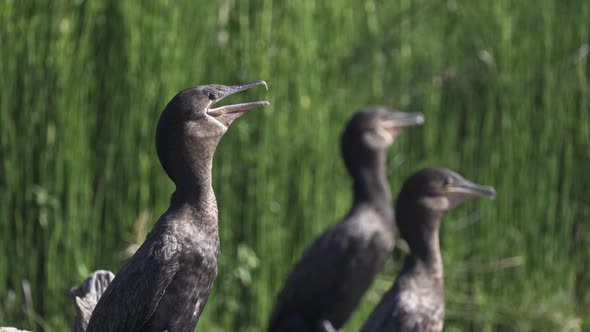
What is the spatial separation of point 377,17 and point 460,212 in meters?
1.34

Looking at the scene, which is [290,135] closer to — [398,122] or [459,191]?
[398,122]

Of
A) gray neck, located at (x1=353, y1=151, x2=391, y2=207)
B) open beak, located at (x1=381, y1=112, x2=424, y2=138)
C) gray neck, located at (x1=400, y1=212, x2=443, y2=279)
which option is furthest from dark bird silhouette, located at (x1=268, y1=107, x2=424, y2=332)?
gray neck, located at (x1=400, y1=212, x2=443, y2=279)

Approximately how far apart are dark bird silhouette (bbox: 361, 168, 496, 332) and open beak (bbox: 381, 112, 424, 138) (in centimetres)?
117

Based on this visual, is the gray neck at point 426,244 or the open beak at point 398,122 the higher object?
the open beak at point 398,122

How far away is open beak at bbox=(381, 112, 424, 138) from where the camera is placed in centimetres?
616

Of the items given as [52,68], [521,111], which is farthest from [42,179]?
[521,111]

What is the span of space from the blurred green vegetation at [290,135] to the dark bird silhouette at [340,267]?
0.45 meters

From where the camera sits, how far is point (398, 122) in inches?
245

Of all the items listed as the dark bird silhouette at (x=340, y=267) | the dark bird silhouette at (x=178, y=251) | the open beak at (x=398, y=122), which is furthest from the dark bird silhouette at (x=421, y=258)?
the dark bird silhouette at (x=178, y=251)

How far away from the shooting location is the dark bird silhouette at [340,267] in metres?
5.60

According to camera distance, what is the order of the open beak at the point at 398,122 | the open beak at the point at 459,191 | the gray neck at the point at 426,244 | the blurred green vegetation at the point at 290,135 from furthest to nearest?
the open beak at the point at 398,122
the blurred green vegetation at the point at 290,135
the open beak at the point at 459,191
the gray neck at the point at 426,244

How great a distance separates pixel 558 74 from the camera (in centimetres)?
680

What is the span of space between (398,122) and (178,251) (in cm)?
334

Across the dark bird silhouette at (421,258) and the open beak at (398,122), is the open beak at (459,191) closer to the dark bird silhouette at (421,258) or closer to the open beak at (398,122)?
the dark bird silhouette at (421,258)
